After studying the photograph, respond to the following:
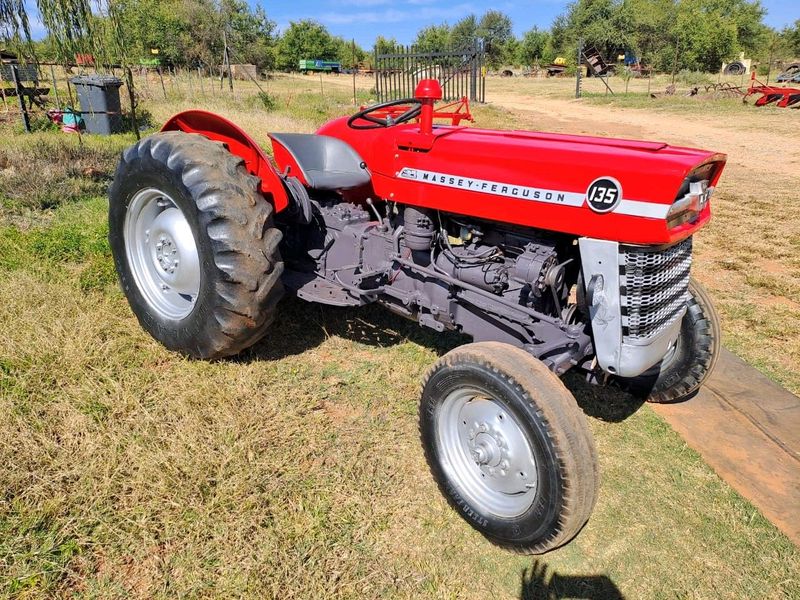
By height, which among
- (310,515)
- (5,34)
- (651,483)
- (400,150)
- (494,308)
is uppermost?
(5,34)

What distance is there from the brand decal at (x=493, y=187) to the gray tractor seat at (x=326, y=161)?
0.39 metres

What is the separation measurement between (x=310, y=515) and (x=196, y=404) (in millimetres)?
938

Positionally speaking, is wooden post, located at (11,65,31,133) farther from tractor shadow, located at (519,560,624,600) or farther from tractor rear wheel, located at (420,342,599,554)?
tractor shadow, located at (519,560,624,600)

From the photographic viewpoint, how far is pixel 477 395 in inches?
88.9

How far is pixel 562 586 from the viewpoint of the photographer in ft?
6.82

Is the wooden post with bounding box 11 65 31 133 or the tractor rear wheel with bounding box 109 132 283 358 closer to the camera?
the tractor rear wheel with bounding box 109 132 283 358

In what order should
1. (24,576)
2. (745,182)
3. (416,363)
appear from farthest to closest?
(745,182) → (416,363) → (24,576)

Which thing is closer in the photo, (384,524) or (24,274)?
(384,524)

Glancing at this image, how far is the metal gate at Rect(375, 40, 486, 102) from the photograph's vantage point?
568 inches

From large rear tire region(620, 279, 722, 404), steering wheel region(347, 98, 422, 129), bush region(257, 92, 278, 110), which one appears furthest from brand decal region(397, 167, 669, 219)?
bush region(257, 92, 278, 110)

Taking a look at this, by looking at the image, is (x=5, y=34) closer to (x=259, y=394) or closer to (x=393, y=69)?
(x=259, y=394)

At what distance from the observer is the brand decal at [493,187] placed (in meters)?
2.27

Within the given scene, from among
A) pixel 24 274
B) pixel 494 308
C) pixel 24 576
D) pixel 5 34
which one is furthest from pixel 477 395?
pixel 5 34

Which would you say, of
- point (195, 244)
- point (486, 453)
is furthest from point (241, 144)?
point (486, 453)
